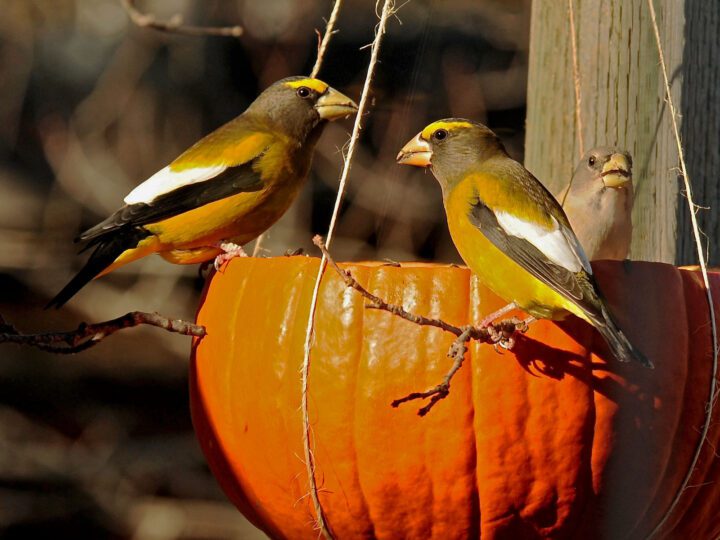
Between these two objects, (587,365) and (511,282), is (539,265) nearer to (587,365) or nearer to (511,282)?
(511,282)

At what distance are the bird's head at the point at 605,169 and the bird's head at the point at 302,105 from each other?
761 mm

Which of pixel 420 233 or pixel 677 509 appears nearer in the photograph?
pixel 677 509

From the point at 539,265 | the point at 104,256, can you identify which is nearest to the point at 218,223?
the point at 104,256

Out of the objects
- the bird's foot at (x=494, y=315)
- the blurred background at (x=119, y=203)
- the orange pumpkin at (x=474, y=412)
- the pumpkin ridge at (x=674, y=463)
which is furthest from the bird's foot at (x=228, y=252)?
the blurred background at (x=119, y=203)

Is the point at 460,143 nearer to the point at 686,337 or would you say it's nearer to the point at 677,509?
the point at 686,337

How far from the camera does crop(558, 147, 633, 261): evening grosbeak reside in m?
2.79

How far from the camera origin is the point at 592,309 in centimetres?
201

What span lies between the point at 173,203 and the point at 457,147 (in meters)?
0.75

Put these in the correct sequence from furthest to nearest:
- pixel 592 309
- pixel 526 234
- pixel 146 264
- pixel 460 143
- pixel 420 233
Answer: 1. pixel 420 233
2. pixel 146 264
3. pixel 460 143
4. pixel 526 234
5. pixel 592 309

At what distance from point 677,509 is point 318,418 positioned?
2.46ft

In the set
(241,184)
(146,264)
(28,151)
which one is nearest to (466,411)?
(241,184)

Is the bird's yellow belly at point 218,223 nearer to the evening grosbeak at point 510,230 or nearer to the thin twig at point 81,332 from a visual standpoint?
the evening grosbeak at point 510,230

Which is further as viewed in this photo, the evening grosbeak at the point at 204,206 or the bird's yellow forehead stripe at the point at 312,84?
the bird's yellow forehead stripe at the point at 312,84

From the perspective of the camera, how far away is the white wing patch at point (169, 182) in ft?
9.53
